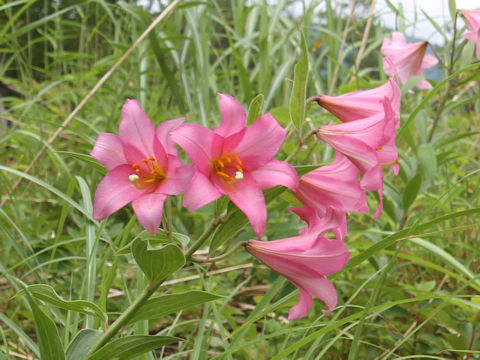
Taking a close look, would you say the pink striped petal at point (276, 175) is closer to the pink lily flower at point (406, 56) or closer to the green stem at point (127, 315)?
the green stem at point (127, 315)

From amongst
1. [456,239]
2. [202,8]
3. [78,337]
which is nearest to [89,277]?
[78,337]

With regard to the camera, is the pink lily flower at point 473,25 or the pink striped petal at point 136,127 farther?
the pink lily flower at point 473,25

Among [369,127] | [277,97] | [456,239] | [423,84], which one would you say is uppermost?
[369,127]

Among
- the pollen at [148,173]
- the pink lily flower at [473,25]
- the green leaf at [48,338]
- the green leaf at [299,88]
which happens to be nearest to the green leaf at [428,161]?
the pink lily flower at [473,25]

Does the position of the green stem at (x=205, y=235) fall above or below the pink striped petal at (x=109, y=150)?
below

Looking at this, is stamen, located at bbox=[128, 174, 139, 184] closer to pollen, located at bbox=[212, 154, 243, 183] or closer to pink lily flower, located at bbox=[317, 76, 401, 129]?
pollen, located at bbox=[212, 154, 243, 183]

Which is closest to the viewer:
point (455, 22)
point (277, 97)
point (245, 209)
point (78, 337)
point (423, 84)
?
point (245, 209)

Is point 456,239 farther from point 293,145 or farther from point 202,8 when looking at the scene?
point 202,8

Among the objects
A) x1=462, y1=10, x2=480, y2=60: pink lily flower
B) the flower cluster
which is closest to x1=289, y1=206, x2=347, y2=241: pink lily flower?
the flower cluster
